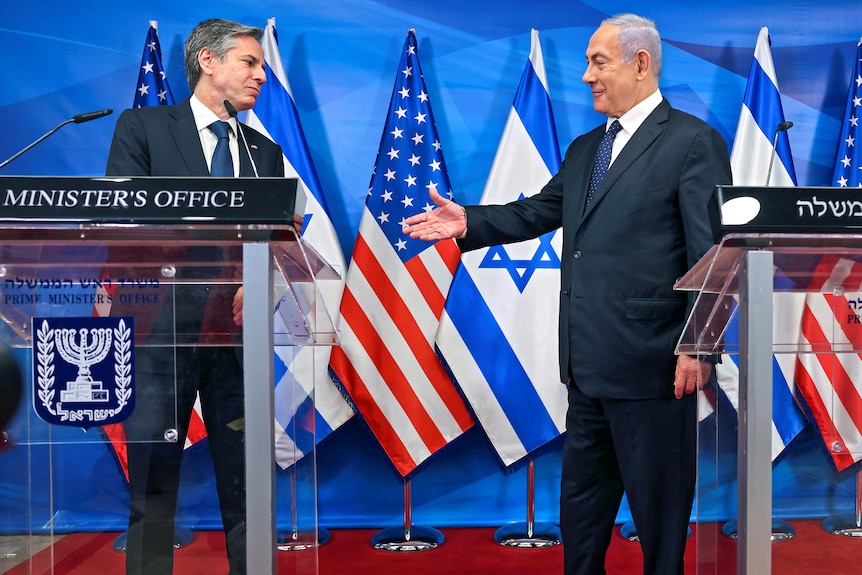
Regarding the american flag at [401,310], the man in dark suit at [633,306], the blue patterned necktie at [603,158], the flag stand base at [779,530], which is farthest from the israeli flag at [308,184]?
the flag stand base at [779,530]

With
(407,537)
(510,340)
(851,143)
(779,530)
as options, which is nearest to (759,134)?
(851,143)

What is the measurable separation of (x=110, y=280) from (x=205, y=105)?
1372 millimetres

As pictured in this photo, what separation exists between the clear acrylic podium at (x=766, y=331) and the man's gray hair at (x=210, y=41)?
1.78m

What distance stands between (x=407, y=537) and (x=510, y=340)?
0.94 m

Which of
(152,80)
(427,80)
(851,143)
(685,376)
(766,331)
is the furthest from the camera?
(427,80)

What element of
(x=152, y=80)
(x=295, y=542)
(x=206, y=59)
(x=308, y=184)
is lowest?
(x=295, y=542)

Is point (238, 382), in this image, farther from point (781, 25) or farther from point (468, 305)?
point (781, 25)

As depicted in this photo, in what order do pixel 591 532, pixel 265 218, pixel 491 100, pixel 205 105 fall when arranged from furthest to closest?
1. pixel 491 100
2. pixel 205 105
3. pixel 591 532
4. pixel 265 218

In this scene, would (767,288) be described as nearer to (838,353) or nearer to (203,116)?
(838,353)

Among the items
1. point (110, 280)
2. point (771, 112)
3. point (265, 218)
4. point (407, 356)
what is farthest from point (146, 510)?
point (771, 112)

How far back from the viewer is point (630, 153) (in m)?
2.38

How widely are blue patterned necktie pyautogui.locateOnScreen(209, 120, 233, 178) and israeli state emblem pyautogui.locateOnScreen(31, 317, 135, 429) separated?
1060mm

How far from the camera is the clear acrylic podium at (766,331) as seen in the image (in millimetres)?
1406

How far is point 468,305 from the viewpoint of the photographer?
3.67 meters
